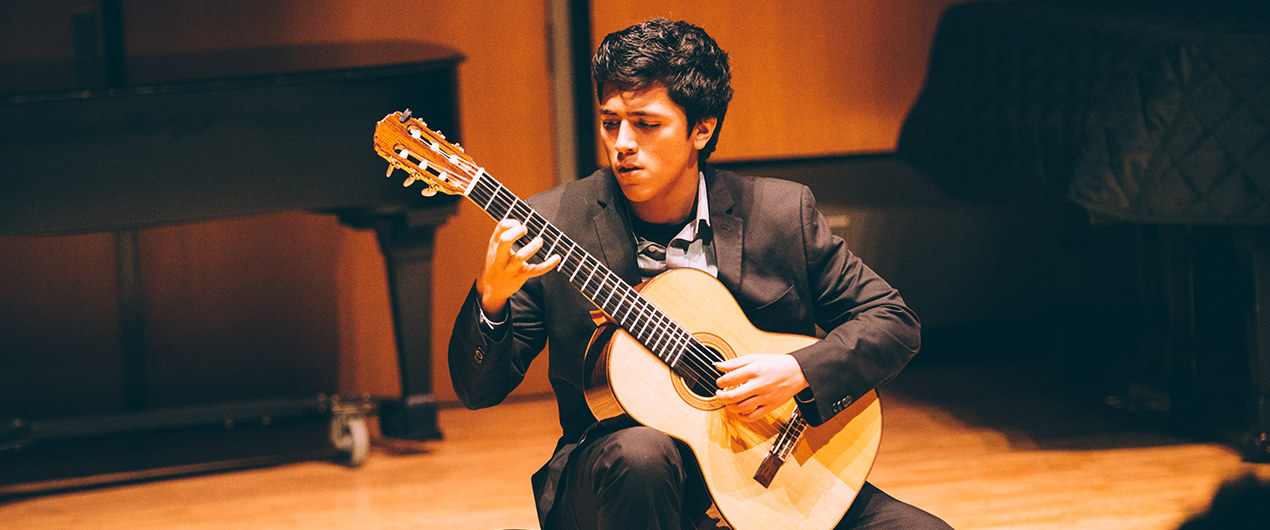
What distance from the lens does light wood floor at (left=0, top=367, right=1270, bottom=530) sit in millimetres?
2600

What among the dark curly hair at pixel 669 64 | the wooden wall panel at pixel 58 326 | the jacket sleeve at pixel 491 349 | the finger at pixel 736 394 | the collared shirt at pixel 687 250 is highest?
the dark curly hair at pixel 669 64

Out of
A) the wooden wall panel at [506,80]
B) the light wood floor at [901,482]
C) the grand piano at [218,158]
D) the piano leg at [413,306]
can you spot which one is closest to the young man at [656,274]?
the light wood floor at [901,482]

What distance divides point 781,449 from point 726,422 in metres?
0.10

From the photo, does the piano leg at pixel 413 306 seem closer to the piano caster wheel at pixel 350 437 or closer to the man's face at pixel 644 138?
the piano caster wheel at pixel 350 437

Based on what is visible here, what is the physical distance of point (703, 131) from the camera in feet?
5.74

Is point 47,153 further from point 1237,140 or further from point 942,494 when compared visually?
point 1237,140

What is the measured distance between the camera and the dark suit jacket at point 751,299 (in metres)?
1.70

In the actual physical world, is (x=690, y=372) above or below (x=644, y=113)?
below

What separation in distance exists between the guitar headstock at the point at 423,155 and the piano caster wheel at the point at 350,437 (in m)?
1.61

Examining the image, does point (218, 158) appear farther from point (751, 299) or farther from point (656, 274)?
point (751, 299)

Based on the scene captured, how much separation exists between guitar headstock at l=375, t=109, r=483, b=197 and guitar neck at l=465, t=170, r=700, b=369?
0.07 feet

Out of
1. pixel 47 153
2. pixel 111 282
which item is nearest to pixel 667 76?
pixel 47 153

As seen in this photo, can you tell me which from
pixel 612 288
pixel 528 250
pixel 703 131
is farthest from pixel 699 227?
pixel 528 250

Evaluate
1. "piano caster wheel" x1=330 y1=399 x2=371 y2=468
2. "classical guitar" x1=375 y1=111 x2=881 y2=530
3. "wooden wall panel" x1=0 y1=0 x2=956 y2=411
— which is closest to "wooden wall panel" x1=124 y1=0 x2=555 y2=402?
"wooden wall panel" x1=0 y1=0 x2=956 y2=411
